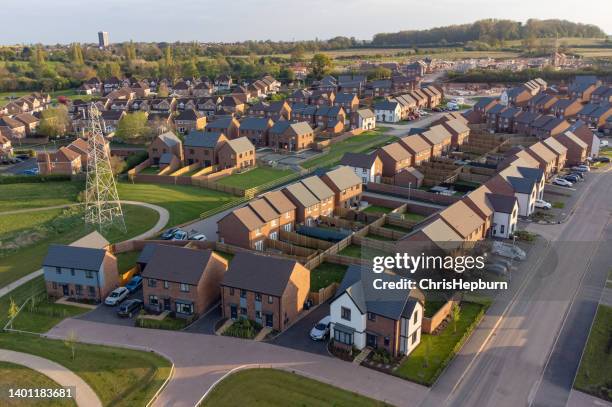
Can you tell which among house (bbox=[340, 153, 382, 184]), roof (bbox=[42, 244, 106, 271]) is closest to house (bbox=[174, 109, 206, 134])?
house (bbox=[340, 153, 382, 184])

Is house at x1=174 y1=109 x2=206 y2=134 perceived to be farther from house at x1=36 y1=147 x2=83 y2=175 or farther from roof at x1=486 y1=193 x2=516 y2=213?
roof at x1=486 y1=193 x2=516 y2=213

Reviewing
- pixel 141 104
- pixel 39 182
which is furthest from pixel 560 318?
pixel 141 104

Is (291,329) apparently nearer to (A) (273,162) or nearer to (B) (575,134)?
(A) (273,162)

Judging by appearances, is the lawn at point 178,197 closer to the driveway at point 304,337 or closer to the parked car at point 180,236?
the parked car at point 180,236

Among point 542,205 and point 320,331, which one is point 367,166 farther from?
point 320,331

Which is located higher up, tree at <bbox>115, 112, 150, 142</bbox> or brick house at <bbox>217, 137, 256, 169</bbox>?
tree at <bbox>115, 112, 150, 142</bbox>

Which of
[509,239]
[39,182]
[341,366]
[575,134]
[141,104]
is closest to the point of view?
[341,366]

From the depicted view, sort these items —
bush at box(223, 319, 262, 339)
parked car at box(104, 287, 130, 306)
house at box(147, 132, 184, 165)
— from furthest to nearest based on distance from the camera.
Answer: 1. house at box(147, 132, 184, 165)
2. parked car at box(104, 287, 130, 306)
3. bush at box(223, 319, 262, 339)
